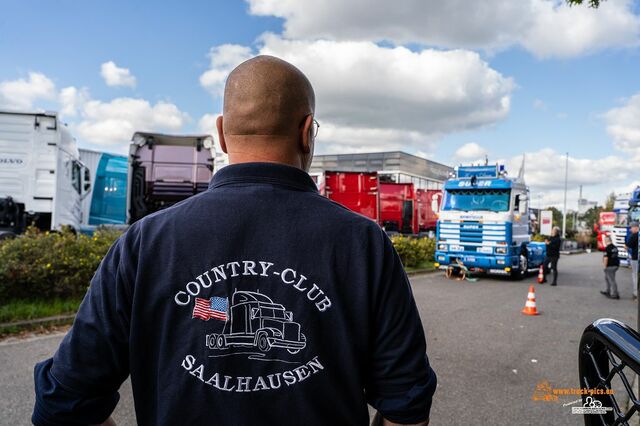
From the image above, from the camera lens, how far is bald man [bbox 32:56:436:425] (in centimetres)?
142

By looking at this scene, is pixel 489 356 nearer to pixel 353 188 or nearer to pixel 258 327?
pixel 258 327

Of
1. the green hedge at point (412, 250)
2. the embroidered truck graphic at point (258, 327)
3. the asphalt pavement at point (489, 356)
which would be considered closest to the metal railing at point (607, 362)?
the embroidered truck graphic at point (258, 327)

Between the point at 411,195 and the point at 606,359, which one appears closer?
the point at 606,359

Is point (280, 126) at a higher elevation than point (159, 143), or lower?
lower

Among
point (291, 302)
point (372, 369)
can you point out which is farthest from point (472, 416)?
point (291, 302)

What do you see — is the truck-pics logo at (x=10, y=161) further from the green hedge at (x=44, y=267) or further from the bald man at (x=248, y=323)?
the bald man at (x=248, y=323)

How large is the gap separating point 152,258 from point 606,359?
1903 mm

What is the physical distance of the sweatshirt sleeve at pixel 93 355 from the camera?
1.44 m

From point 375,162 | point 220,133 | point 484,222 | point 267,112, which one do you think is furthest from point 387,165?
point 267,112

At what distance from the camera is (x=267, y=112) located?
5.01ft

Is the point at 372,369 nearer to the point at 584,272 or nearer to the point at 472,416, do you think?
the point at 472,416

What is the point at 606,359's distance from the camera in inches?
80.6

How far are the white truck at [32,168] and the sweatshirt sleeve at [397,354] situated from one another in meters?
A: 11.7

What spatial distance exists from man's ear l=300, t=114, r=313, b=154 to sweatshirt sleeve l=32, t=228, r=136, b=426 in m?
0.62
